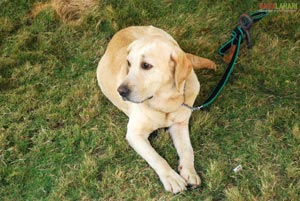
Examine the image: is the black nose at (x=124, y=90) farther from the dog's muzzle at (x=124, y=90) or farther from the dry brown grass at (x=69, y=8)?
the dry brown grass at (x=69, y=8)

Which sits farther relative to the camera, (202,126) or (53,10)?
(53,10)

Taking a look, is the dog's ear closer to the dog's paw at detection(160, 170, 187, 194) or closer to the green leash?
the green leash

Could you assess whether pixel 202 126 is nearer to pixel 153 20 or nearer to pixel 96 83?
pixel 96 83

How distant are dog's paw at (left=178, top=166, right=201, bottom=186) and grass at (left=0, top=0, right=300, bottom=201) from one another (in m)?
0.07

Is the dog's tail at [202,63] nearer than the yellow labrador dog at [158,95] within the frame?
No

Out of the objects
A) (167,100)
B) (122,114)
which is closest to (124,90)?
(167,100)

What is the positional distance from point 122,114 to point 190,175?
40.9 inches

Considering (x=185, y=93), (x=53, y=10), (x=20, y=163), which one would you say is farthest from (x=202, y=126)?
(x=53, y=10)

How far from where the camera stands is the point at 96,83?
14.5 feet

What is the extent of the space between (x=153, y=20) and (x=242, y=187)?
2569 mm

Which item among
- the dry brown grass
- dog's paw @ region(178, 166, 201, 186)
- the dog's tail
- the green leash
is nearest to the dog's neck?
the green leash

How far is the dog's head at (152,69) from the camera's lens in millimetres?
3217

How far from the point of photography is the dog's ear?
10.5 ft

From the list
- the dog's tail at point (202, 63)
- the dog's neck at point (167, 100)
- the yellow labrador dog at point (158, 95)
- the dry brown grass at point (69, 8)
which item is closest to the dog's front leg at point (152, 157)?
the yellow labrador dog at point (158, 95)
